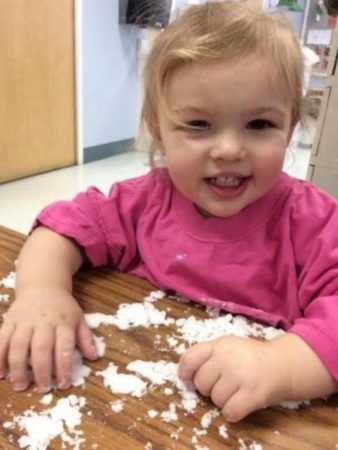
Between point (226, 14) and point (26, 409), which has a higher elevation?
point (226, 14)

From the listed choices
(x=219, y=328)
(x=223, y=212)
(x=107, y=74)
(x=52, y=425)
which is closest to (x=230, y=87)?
(x=223, y=212)

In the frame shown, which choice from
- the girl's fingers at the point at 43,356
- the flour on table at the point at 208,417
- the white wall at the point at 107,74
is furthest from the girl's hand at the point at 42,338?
the white wall at the point at 107,74

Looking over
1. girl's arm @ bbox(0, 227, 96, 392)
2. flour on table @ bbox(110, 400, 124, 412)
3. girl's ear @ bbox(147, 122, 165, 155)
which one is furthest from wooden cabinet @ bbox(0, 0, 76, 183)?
flour on table @ bbox(110, 400, 124, 412)

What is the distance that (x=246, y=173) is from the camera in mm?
505

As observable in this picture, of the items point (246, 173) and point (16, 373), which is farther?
point (246, 173)

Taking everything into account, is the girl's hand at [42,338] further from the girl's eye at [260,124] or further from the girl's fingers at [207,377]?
the girl's eye at [260,124]

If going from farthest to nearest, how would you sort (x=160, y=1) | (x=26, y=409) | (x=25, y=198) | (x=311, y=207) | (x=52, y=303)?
(x=25, y=198) → (x=160, y=1) → (x=311, y=207) → (x=52, y=303) → (x=26, y=409)

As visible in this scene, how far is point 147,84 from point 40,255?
255mm

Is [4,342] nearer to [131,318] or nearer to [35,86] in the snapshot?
[131,318]

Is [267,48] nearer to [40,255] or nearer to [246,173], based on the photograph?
[246,173]

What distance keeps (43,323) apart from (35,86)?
7.89ft

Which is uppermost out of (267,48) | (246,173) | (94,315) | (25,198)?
(267,48)

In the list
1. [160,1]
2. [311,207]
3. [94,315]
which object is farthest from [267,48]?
[160,1]

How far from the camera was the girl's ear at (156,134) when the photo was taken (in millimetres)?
600
